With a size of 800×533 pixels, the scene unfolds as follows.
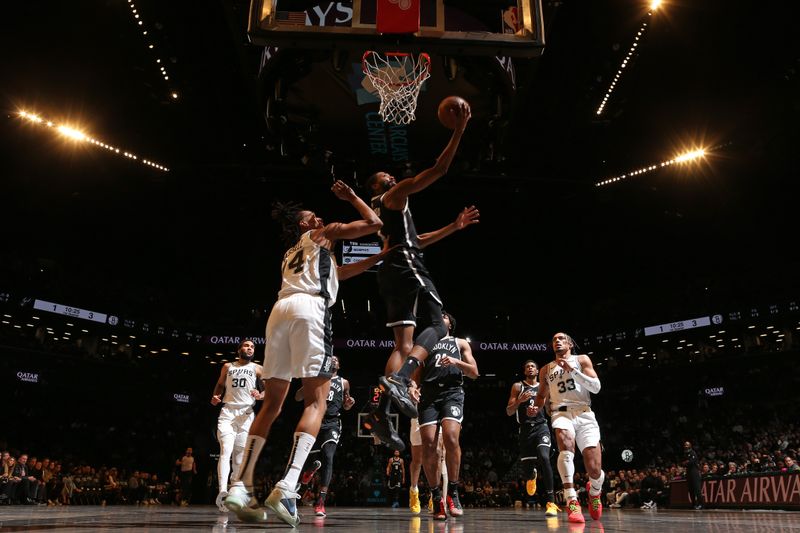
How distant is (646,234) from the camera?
82.3 feet

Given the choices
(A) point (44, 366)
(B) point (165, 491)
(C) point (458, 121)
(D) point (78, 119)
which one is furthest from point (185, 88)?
(A) point (44, 366)

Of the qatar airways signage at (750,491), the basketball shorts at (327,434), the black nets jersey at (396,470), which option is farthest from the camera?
the black nets jersey at (396,470)

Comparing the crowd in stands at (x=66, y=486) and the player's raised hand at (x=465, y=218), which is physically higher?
the player's raised hand at (x=465, y=218)

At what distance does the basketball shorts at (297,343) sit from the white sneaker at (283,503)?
0.76 metres

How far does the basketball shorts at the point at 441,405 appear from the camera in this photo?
7.16 m

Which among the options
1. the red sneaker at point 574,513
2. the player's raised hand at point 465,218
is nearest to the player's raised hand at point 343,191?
the player's raised hand at point 465,218

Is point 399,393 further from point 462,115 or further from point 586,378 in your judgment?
point 586,378

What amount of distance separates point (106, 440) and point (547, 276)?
20.5 m

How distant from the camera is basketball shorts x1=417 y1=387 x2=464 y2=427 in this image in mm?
7160

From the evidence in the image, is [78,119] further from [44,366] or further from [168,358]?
[168,358]

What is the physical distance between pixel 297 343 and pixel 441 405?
3.26 metres

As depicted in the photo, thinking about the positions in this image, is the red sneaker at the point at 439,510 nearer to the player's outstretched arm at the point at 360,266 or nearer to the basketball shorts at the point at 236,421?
the player's outstretched arm at the point at 360,266

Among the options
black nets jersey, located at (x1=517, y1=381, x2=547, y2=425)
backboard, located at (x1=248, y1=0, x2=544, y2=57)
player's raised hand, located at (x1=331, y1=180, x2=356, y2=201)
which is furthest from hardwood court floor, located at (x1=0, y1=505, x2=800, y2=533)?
Result: backboard, located at (x1=248, y1=0, x2=544, y2=57)

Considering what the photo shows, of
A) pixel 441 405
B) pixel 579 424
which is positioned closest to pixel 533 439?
pixel 579 424
